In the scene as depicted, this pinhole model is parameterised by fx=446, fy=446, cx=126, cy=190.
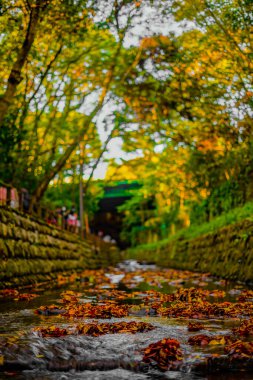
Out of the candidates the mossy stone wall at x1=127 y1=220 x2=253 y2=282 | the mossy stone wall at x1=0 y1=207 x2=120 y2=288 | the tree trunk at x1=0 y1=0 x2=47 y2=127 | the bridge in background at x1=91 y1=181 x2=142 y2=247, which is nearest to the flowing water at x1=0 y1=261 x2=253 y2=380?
the mossy stone wall at x1=0 y1=207 x2=120 y2=288

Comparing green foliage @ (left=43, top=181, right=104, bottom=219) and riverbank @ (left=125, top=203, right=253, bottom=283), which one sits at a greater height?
green foliage @ (left=43, top=181, right=104, bottom=219)

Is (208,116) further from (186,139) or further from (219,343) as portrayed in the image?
(219,343)

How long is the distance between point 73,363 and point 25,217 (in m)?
8.31

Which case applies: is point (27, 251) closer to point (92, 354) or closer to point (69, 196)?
point (92, 354)

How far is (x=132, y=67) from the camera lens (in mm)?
17000

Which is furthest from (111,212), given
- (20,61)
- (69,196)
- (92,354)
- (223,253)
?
(92,354)

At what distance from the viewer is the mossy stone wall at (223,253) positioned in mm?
10148

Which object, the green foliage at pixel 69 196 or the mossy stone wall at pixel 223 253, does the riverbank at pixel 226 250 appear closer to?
the mossy stone wall at pixel 223 253

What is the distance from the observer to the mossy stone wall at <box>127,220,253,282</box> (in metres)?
10.1

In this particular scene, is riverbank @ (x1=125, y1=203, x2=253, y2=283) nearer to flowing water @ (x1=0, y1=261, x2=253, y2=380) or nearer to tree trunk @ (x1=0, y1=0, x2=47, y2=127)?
tree trunk @ (x1=0, y1=0, x2=47, y2=127)

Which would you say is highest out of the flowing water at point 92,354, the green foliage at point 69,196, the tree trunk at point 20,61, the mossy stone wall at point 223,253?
the tree trunk at point 20,61

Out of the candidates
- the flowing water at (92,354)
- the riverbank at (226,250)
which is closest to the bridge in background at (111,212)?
the riverbank at (226,250)

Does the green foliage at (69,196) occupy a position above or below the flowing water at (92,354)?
above

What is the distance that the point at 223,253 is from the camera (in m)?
12.6
